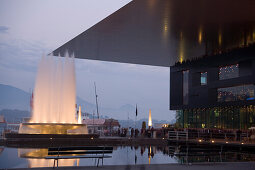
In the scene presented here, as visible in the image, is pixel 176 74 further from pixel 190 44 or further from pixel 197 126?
pixel 190 44

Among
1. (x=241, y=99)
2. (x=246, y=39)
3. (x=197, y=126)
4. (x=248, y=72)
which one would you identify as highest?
(x=246, y=39)

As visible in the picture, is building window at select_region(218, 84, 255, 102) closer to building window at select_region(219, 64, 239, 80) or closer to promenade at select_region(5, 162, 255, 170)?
building window at select_region(219, 64, 239, 80)

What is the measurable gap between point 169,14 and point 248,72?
12884mm

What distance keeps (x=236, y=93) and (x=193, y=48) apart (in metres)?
5.52

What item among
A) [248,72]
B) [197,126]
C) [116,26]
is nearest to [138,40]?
[116,26]

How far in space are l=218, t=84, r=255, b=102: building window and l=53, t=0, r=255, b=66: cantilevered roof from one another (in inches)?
145

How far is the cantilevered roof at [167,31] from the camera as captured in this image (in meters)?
21.2

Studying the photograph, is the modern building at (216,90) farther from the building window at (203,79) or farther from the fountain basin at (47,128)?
the fountain basin at (47,128)

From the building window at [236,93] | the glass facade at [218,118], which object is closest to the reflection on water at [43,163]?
the building window at [236,93]

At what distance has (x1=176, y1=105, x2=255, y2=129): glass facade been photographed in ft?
107

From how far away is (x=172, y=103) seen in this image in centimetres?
4250

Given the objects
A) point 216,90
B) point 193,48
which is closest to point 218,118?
point 216,90

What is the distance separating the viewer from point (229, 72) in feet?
114

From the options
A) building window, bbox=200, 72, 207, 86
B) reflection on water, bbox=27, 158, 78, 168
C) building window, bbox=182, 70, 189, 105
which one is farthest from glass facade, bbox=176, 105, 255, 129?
reflection on water, bbox=27, 158, 78, 168
